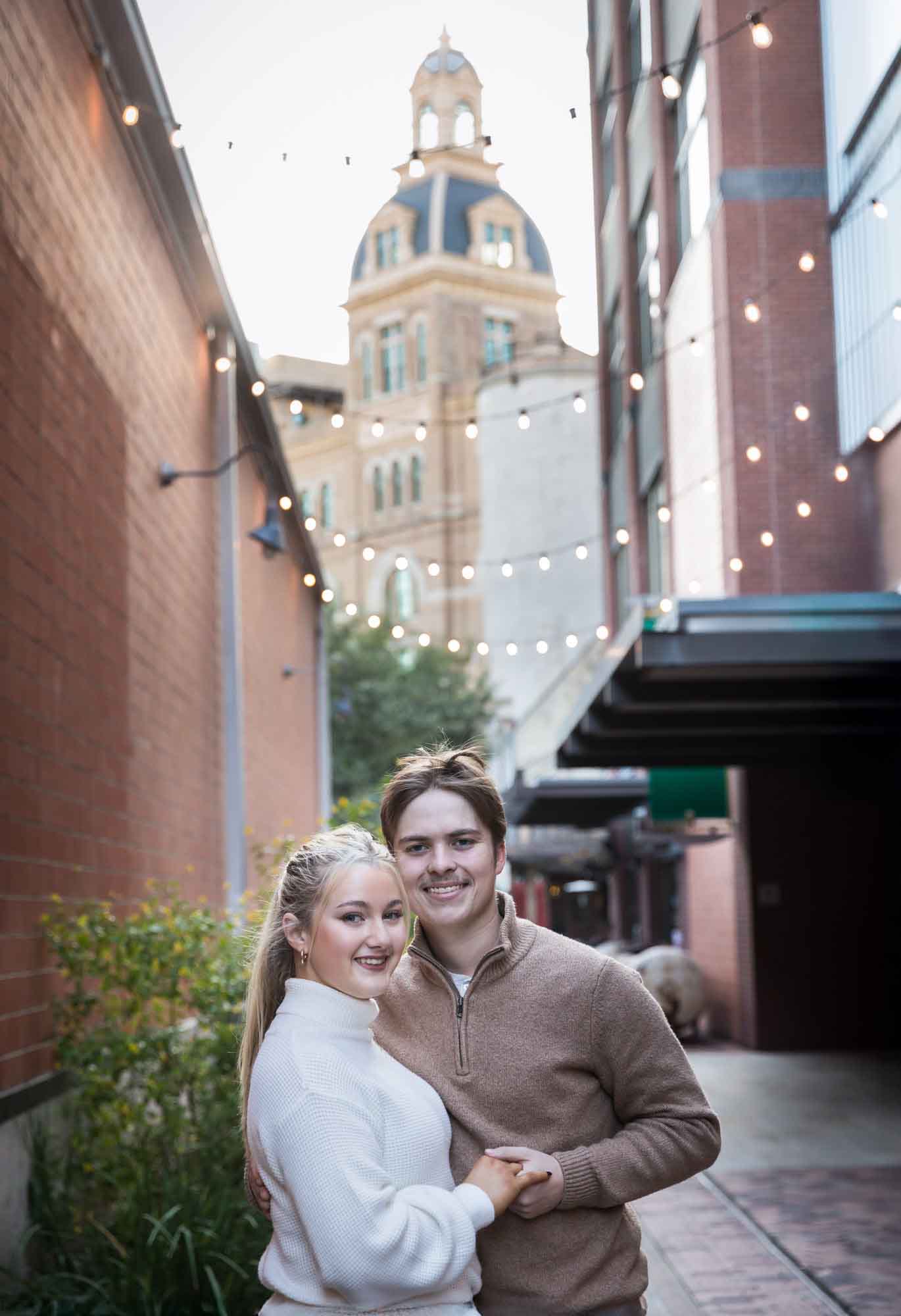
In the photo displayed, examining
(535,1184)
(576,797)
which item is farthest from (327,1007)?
(576,797)

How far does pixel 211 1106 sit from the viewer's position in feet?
21.3

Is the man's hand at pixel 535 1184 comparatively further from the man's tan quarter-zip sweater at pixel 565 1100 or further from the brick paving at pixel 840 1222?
the brick paving at pixel 840 1222

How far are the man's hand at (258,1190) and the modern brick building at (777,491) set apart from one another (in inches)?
312

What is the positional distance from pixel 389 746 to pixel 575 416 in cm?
1583

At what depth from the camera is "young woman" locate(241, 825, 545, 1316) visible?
243 cm

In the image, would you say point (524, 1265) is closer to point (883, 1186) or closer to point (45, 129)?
point (45, 129)

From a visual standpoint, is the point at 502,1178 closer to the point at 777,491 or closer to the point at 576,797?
the point at 777,491

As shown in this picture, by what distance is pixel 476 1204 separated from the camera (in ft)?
8.45

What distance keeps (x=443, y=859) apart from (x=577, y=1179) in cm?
59

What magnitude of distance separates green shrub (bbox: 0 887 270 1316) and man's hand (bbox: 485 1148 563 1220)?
8.90ft

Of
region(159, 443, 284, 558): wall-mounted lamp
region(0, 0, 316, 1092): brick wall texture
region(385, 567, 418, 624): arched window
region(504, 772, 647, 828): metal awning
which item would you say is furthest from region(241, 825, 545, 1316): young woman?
region(385, 567, 418, 624): arched window

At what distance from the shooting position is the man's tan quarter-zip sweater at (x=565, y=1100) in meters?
2.79

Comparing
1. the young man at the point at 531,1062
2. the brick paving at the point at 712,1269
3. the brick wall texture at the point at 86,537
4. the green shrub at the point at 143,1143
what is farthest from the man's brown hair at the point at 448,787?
the brick paving at the point at 712,1269

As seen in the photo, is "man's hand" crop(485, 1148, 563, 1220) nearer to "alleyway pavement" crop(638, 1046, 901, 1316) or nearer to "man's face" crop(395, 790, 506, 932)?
"man's face" crop(395, 790, 506, 932)
